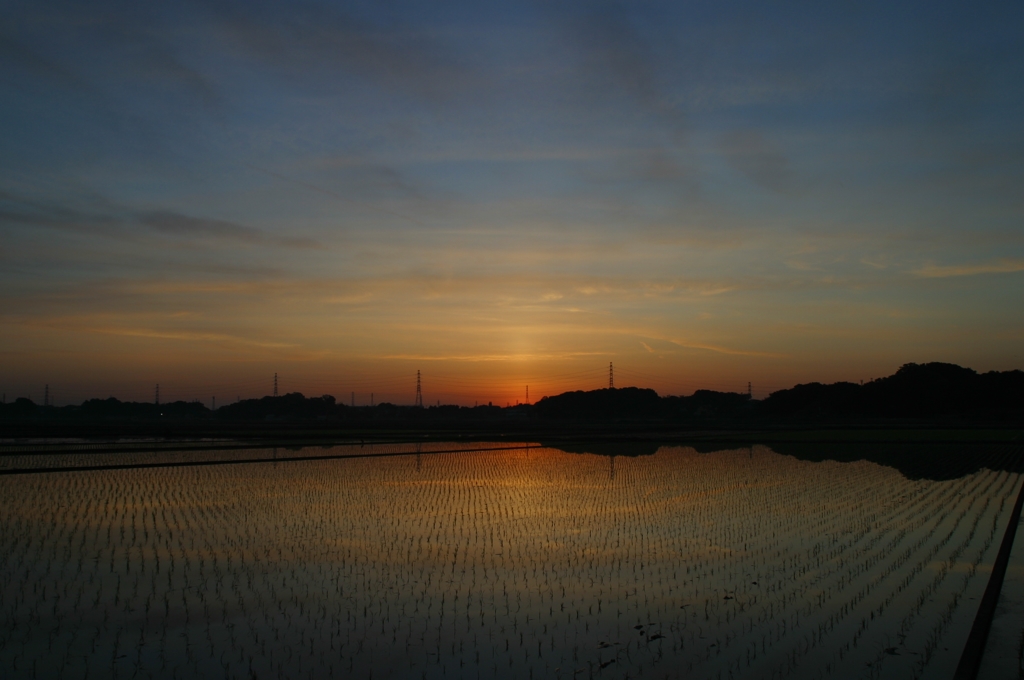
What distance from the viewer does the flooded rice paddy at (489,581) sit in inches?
231

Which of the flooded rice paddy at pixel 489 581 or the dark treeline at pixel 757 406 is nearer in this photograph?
the flooded rice paddy at pixel 489 581

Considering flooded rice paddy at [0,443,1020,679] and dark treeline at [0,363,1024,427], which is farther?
dark treeline at [0,363,1024,427]

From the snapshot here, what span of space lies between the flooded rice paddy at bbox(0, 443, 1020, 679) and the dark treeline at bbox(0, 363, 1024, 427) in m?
61.3

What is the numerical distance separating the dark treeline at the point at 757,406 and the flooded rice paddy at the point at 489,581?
61291 mm

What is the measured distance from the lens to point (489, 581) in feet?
27.2

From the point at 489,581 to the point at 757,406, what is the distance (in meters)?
98.3

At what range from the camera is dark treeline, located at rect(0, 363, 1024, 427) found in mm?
71875

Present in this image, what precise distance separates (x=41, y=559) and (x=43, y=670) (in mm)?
4224

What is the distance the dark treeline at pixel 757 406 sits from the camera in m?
71.9

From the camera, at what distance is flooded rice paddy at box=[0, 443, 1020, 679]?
5.87m

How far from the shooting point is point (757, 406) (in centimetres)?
10062

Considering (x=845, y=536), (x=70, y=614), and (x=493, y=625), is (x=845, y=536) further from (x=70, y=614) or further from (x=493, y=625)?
(x=70, y=614)

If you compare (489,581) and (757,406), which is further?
(757,406)

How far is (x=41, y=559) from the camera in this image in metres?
9.08
